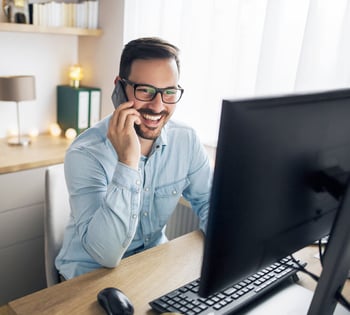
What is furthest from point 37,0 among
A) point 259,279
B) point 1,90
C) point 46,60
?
point 259,279

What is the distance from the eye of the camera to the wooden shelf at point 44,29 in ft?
7.07

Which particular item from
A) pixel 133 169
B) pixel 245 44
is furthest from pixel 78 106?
pixel 133 169

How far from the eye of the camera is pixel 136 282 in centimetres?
99

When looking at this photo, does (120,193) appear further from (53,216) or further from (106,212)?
(53,216)

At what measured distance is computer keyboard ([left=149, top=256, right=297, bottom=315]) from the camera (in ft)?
2.87

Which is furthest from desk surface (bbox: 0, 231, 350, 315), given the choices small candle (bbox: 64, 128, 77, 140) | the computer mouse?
small candle (bbox: 64, 128, 77, 140)

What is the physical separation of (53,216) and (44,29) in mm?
1375

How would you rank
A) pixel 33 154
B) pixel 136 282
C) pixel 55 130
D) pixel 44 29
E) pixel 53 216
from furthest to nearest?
pixel 55 130 < pixel 44 29 < pixel 33 154 < pixel 53 216 < pixel 136 282

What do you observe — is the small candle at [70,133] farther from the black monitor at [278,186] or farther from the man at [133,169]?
the black monitor at [278,186]

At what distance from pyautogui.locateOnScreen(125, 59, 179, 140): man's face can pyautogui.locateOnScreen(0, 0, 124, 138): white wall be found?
139cm

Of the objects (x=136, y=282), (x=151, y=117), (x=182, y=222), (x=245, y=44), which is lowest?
(x=182, y=222)

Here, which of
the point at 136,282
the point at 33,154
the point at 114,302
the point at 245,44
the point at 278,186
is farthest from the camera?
the point at 33,154

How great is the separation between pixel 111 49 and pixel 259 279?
1.96 metres

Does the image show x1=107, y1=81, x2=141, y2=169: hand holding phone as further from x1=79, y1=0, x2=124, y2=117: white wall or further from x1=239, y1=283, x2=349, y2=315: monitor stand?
x1=79, y1=0, x2=124, y2=117: white wall
